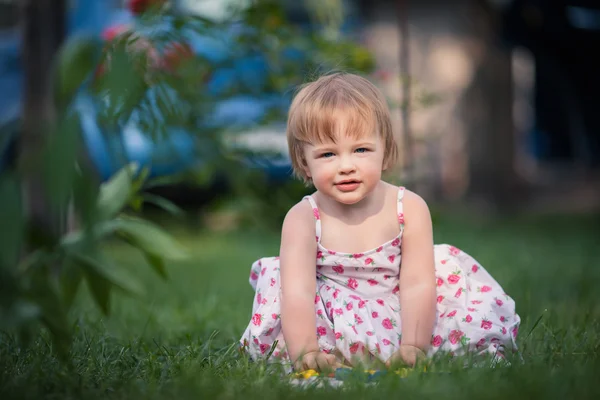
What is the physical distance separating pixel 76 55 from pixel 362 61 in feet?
5.79

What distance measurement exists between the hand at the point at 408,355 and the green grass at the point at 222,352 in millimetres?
169

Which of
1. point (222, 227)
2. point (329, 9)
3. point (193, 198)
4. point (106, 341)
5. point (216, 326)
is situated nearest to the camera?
→ point (106, 341)

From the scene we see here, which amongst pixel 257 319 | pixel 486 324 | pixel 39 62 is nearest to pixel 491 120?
pixel 39 62

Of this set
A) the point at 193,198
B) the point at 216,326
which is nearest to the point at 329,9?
the point at 216,326

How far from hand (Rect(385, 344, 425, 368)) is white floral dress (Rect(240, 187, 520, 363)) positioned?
0.15 feet

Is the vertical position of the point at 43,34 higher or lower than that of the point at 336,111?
higher

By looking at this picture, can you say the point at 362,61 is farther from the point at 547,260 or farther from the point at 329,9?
the point at 547,260

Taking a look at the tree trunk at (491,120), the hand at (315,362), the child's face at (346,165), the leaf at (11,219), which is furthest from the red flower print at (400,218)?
the tree trunk at (491,120)

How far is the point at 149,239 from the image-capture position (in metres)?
2.07

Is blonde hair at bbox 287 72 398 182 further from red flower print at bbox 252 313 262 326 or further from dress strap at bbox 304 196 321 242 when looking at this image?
red flower print at bbox 252 313 262 326

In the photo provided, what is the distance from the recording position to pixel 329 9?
3355 mm

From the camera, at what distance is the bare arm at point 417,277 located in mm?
1923

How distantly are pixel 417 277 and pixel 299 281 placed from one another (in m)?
0.28

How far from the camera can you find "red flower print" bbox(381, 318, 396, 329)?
1.98 m
